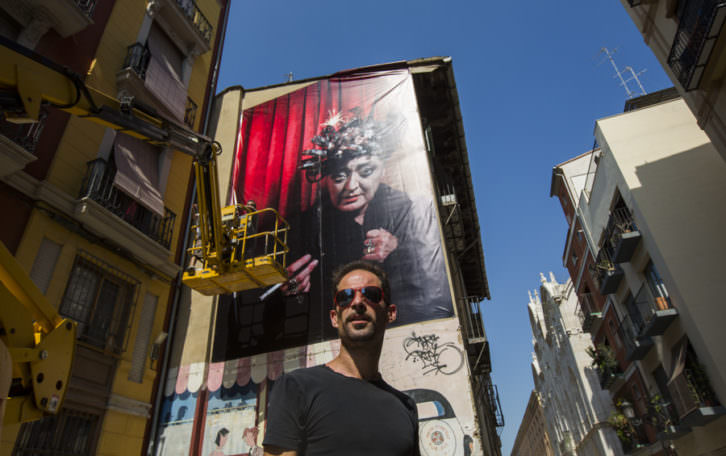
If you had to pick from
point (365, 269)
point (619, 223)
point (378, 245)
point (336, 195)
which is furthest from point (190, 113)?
point (619, 223)

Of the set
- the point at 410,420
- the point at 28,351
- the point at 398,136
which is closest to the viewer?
the point at 410,420

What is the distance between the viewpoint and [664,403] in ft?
55.2

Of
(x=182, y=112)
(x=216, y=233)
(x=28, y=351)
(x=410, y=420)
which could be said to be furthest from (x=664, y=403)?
(x=182, y=112)

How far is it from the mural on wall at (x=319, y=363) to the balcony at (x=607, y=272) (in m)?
12.6

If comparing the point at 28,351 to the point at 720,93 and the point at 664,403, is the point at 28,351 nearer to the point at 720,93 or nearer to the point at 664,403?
the point at 720,93

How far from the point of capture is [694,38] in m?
10.6

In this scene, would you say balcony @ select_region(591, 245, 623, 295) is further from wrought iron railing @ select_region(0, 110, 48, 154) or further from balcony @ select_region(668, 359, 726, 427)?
wrought iron railing @ select_region(0, 110, 48, 154)

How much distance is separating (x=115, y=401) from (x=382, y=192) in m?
10.3

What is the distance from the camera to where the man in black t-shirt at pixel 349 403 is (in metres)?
1.98

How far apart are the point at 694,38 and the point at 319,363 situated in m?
13.4

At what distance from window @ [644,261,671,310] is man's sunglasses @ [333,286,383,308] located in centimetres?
1797

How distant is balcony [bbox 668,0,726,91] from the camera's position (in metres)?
9.82

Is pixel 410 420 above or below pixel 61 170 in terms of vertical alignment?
below

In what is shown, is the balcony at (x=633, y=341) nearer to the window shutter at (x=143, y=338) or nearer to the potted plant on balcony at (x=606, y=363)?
the potted plant on balcony at (x=606, y=363)
